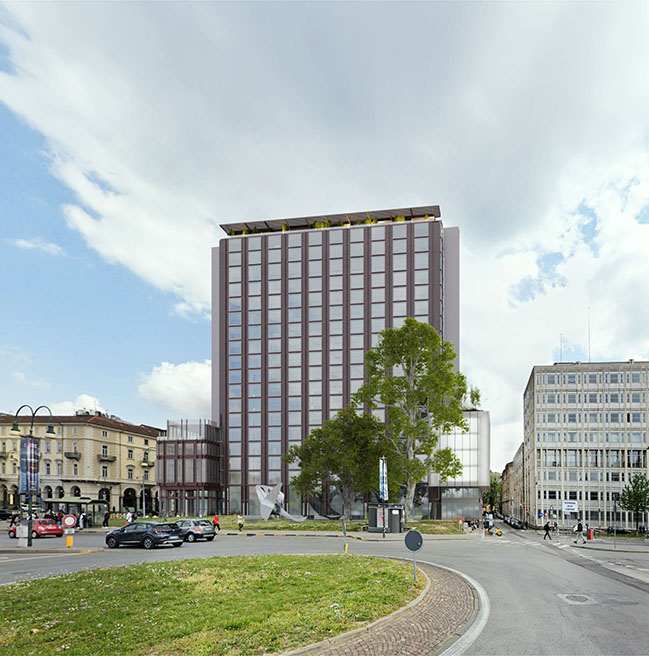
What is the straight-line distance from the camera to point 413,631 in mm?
13406

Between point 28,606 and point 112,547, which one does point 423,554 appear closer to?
point 112,547

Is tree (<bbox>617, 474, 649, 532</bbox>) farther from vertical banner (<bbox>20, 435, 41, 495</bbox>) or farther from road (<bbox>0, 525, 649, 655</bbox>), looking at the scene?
vertical banner (<bbox>20, 435, 41, 495</bbox>)

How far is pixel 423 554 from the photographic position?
32.5m

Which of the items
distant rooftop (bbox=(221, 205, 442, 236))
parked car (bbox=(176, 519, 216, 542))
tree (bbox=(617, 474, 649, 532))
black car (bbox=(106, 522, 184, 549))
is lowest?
tree (bbox=(617, 474, 649, 532))

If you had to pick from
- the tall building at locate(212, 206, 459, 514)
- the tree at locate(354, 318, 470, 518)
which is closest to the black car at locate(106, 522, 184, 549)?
the tree at locate(354, 318, 470, 518)

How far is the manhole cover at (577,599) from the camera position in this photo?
690 inches

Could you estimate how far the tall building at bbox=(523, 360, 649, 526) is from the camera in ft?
392

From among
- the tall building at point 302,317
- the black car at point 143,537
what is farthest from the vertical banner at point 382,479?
the tall building at point 302,317

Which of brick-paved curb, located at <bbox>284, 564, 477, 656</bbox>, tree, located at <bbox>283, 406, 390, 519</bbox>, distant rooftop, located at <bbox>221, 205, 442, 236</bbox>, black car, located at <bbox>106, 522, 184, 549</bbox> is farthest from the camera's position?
distant rooftop, located at <bbox>221, 205, 442, 236</bbox>

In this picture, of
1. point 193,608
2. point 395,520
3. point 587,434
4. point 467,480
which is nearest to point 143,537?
point 395,520

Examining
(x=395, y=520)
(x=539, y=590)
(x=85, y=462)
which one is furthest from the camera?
(x=85, y=462)

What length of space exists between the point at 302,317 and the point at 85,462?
142 feet

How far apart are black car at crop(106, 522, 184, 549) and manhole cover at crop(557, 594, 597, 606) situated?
22.6 metres

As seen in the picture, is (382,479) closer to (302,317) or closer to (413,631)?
(413,631)
